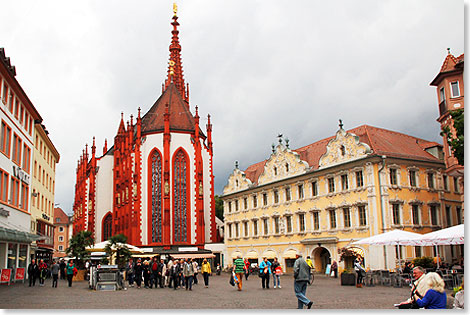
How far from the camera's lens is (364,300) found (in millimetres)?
16625

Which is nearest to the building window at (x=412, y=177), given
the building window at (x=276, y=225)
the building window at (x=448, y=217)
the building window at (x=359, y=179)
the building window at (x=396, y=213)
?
the building window at (x=396, y=213)

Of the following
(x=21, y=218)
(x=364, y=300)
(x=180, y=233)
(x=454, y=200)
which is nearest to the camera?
(x=364, y=300)

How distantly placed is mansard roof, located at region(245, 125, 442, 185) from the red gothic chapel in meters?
19.8

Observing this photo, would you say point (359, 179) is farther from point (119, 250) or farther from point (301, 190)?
point (119, 250)

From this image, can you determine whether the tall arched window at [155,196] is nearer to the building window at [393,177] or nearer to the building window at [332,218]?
the building window at [332,218]

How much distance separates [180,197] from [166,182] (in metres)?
2.48

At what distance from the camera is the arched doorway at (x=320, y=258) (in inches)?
1523

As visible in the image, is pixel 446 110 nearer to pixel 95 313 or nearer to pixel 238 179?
pixel 95 313

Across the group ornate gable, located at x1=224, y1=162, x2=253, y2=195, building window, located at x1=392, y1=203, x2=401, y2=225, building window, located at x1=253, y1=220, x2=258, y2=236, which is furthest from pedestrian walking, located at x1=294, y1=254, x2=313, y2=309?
ornate gable, located at x1=224, y1=162, x2=253, y2=195

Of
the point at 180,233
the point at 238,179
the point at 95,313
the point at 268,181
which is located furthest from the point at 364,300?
the point at 180,233

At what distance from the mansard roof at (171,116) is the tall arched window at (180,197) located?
155 inches

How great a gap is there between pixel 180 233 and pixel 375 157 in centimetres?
2976

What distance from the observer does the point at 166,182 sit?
5766 cm

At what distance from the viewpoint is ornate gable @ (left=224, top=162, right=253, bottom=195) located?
4893cm
